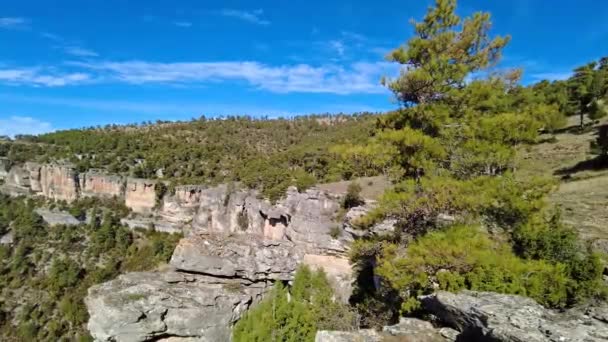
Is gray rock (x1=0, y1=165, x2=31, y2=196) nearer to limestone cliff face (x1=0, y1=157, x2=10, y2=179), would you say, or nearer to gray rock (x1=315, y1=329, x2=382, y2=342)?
limestone cliff face (x1=0, y1=157, x2=10, y2=179)

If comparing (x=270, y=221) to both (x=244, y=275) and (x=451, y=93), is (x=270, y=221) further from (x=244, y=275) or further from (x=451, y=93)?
(x=451, y=93)

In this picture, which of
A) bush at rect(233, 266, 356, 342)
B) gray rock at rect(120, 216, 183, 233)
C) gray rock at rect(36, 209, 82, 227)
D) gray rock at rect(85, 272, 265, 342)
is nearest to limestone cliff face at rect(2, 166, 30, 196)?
gray rock at rect(36, 209, 82, 227)

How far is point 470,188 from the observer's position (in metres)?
8.73

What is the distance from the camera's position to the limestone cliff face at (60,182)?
63.8 m

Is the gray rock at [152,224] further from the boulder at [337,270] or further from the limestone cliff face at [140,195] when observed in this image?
the boulder at [337,270]

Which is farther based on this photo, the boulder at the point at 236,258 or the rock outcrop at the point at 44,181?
the rock outcrop at the point at 44,181

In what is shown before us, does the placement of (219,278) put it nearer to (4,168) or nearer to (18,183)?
(18,183)

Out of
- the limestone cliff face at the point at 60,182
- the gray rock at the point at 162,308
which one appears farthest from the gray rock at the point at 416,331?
the limestone cliff face at the point at 60,182

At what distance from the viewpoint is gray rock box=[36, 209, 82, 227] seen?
59097 mm

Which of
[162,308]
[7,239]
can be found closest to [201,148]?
[7,239]

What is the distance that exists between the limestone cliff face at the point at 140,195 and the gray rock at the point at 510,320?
58044 millimetres

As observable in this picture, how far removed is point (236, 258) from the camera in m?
24.5

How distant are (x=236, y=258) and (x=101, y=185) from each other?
49057 mm

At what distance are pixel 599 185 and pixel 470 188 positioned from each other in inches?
564
